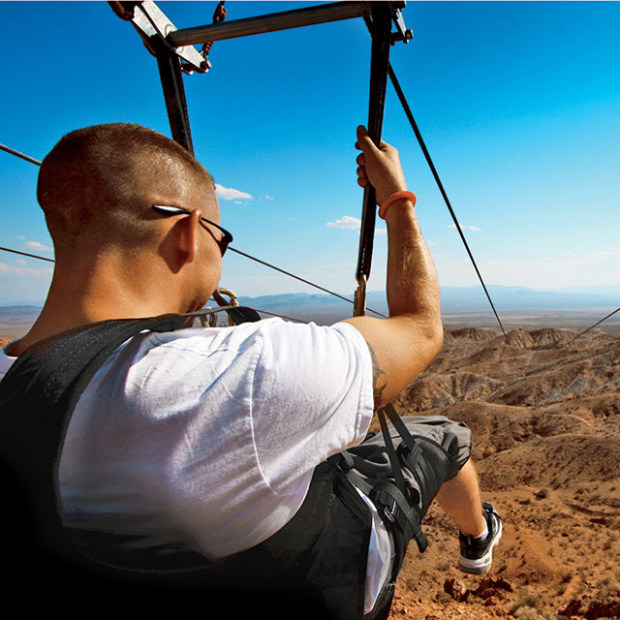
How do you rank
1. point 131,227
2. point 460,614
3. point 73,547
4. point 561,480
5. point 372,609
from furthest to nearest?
point 561,480 < point 460,614 < point 372,609 < point 131,227 < point 73,547

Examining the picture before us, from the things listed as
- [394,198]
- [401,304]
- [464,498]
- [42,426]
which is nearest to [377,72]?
[394,198]

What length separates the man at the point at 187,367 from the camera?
871 mm

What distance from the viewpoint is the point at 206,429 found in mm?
866

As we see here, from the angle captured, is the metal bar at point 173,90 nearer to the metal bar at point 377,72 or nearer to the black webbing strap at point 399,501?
the metal bar at point 377,72

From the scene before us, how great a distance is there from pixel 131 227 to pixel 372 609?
4.83 ft

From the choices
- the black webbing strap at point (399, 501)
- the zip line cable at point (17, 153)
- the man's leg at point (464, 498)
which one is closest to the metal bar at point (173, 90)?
the zip line cable at point (17, 153)

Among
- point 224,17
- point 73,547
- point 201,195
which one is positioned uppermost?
point 224,17

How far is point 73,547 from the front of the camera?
878mm

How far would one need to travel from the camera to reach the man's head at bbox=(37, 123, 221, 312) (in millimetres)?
1160

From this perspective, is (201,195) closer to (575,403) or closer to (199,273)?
(199,273)

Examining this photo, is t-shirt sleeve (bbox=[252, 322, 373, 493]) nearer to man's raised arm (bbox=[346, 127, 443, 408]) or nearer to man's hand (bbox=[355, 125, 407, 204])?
man's raised arm (bbox=[346, 127, 443, 408])

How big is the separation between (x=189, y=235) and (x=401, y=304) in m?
0.64

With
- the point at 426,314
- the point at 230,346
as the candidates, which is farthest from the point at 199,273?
the point at 426,314

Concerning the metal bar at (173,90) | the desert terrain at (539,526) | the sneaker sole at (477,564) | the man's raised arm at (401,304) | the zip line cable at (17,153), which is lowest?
→ the desert terrain at (539,526)
